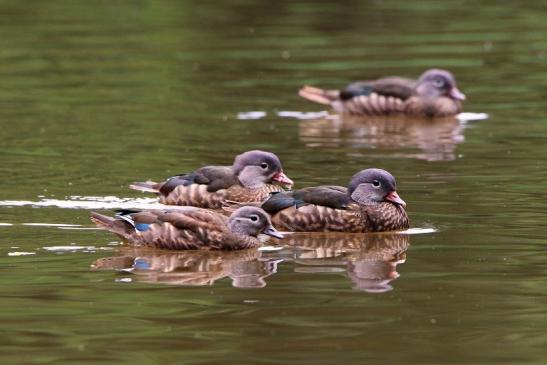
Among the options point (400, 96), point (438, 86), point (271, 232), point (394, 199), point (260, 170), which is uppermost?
point (438, 86)

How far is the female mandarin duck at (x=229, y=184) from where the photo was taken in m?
15.5

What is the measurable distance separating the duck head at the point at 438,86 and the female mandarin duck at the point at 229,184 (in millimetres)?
6868

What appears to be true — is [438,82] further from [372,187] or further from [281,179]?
[372,187]

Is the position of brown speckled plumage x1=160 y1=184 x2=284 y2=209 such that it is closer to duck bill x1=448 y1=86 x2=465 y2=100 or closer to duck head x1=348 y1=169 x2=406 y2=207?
duck head x1=348 y1=169 x2=406 y2=207

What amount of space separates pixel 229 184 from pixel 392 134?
555cm

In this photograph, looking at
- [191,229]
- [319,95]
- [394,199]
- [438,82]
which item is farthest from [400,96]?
[191,229]

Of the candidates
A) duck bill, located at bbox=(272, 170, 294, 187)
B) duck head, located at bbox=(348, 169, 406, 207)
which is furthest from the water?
duck bill, located at bbox=(272, 170, 294, 187)

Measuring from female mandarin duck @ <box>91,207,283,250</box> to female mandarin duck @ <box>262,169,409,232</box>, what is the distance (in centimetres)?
96

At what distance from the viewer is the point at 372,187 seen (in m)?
14.5

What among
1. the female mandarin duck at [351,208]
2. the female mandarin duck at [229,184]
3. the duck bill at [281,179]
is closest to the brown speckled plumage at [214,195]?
the female mandarin duck at [229,184]

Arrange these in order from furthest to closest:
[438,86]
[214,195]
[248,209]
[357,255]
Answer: [438,86] → [214,195] → [248,209] → [357,255]

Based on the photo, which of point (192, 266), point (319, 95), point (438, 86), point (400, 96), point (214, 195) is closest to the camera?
point (192, 266)

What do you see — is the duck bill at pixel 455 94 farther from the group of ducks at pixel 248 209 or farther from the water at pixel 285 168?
the group of ducks at pixel 248 209

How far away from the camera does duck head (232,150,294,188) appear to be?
50.9 feet
